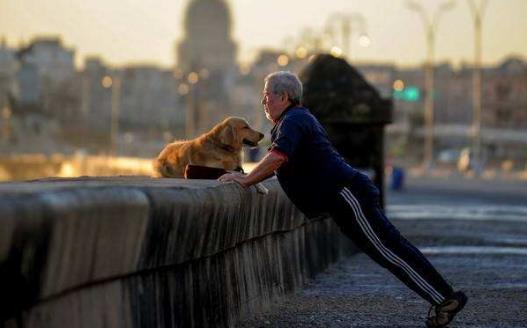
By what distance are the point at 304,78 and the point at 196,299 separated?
502 inches

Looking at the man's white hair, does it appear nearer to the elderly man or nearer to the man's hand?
the elderly man

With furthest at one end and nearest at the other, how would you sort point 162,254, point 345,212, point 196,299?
point 345,212
point 196,299
point 162,254

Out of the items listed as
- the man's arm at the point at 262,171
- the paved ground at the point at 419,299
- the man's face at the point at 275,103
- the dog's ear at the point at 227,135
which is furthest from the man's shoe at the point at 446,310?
the dog's ear at the point at 227,135

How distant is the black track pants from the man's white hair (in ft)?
1.98

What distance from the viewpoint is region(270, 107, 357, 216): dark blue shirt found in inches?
402

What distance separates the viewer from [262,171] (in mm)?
9984

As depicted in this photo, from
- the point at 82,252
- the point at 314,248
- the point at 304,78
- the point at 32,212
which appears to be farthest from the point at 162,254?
the point at 304,78

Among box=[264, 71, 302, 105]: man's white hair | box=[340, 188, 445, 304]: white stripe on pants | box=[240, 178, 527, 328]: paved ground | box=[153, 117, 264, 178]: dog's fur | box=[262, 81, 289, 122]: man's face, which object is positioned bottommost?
box=[240, 178, 527, 328]: paved ground

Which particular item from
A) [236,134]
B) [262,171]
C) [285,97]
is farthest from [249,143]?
[262,171]

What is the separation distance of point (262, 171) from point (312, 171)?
40 centimetres

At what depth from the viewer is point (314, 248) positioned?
15.0 m

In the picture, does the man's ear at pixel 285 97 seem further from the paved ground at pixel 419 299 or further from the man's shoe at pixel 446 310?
the man's shoe at pixel 446 310

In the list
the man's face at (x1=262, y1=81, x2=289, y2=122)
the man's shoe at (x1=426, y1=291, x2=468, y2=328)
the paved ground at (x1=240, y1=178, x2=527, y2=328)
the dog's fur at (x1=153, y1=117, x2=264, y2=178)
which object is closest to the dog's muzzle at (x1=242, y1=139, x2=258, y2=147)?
the dog's fur at (x1=153, y1=117, x2=264, y2=178)

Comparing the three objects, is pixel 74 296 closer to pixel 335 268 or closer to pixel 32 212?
pixel 32 212
